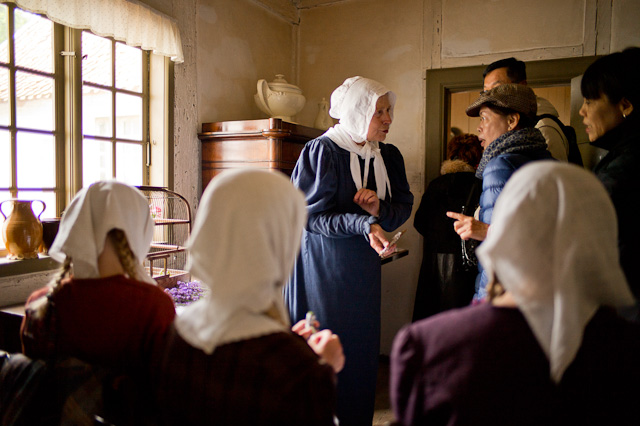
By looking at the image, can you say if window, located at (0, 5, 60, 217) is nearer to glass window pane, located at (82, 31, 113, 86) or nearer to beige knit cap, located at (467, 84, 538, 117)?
glass window pane, located at (82, 31, 113, 86)

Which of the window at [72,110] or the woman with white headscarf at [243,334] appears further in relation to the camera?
the window at [72,110]

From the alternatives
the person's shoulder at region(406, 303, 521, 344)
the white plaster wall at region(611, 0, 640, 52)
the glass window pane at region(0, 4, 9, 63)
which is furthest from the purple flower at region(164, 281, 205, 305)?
the white plaster wall at region(611, 0, 640, 52)

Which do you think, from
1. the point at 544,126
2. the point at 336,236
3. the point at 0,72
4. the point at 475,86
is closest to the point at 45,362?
the point at 336,236

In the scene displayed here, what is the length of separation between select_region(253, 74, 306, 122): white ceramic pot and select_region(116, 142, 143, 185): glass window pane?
883 mm

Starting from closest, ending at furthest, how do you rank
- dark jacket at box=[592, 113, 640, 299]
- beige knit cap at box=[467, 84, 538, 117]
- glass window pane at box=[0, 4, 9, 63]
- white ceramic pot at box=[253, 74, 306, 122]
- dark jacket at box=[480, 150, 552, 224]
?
dark jacket at box=[592, 113, 640, 299] < dark jacket at box=[480, 150, 552, 224] < beige knit cap at box=[467, 84, 538, 117] < glass window pane at box=[0, 4, 9, 63] < white ceramic pot at box=[253, 74, 306, 122]

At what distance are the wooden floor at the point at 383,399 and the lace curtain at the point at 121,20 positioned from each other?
2433 millimetres

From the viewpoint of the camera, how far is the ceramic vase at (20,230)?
2.12m

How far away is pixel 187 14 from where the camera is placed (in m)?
3.06

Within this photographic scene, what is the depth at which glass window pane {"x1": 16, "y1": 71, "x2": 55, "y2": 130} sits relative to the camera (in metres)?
2.36

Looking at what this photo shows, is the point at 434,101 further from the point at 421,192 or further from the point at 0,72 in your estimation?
the point at 0,72

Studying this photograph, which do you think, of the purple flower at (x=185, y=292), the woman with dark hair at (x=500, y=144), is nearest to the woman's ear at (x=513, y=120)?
the woman with dark hair at (x=500, y=144)

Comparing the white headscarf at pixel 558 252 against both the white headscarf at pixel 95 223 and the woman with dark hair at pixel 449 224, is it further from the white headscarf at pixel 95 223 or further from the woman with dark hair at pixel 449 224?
the woman with dark hair at pixel 449 224

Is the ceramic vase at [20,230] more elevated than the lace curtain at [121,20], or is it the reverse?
the lace curtain at [121,20]

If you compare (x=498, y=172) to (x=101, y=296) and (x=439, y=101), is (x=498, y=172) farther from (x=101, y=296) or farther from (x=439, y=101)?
(x=439, y=101)
